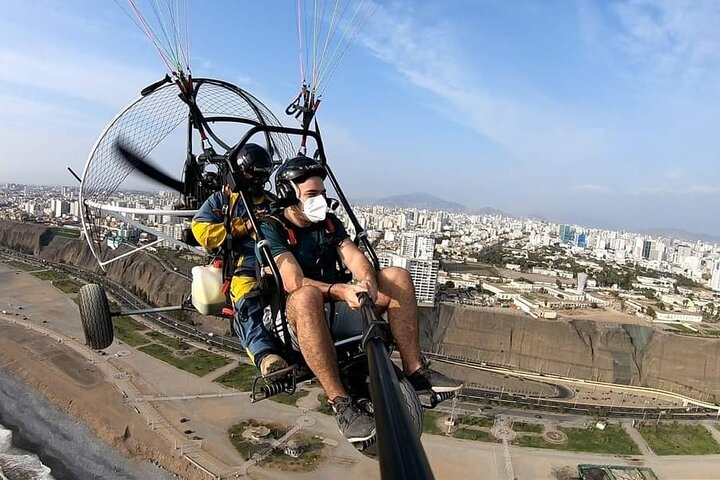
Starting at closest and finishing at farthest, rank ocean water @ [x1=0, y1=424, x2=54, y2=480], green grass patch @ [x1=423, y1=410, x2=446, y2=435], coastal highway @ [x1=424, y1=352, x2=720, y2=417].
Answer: ocean water @ [x1=0, y1=424, x2=54, y2=480]
green grass patch @ [x1=423, y1=410, x2=446, y2=435]
coastal highway @ [x1=424, y1=352, x2=720, y2=417]

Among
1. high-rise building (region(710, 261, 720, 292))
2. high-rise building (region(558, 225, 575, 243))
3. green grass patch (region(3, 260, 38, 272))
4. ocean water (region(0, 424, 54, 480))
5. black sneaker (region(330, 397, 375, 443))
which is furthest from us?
high-rise building (region(558, 225, 575, 243))

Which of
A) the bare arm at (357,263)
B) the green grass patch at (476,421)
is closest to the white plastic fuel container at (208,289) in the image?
the bare arm at (357,263)

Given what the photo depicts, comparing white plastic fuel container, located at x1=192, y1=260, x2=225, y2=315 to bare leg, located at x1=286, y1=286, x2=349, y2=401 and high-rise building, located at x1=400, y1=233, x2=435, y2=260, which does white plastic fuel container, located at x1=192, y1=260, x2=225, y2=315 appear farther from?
high-rise building, located at x1=400, y1=233, x2=435, y2=260

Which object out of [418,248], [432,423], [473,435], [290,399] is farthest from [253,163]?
[418,248]

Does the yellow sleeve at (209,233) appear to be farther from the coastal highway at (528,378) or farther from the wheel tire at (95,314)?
the coastal highway at (528,378)

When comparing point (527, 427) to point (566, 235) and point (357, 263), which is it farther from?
point (566, 235)

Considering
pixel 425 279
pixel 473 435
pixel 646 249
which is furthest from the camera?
pixel 646 249

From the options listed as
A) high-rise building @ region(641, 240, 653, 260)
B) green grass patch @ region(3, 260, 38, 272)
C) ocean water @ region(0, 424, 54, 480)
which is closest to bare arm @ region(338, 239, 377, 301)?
ocean water @ region(0, 424, 54, 480)
